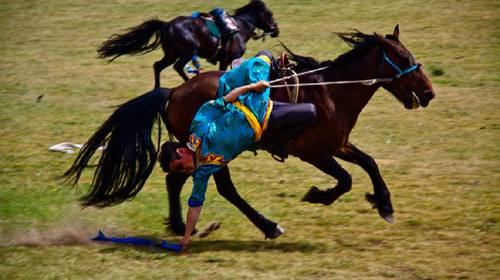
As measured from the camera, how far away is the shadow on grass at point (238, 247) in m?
7.29

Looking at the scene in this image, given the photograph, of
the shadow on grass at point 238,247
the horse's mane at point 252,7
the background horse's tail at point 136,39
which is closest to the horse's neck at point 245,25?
the horse's mane at point 252,7

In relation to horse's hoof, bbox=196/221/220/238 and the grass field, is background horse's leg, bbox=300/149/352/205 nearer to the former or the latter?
the grass field

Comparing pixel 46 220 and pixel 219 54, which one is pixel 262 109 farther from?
pixel 219 54

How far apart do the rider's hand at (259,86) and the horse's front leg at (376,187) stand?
47.2 inches

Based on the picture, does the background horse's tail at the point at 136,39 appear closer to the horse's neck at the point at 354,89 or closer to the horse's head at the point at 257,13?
the horse's head at the point at 257,13

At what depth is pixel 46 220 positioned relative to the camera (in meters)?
8.30

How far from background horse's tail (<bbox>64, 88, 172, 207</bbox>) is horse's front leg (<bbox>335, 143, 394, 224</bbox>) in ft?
6.08

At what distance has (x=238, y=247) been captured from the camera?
740 cm

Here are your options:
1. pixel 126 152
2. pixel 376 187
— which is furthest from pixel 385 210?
pixel 126 152

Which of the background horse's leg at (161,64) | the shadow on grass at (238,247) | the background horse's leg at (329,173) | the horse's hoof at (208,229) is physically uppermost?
the background horse's leg at (329,173)

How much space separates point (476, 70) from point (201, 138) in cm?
883

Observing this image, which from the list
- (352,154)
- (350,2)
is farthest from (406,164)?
(350,2)

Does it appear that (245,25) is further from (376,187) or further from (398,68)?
(376,187)

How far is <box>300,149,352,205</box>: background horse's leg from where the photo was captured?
736 centimetres
